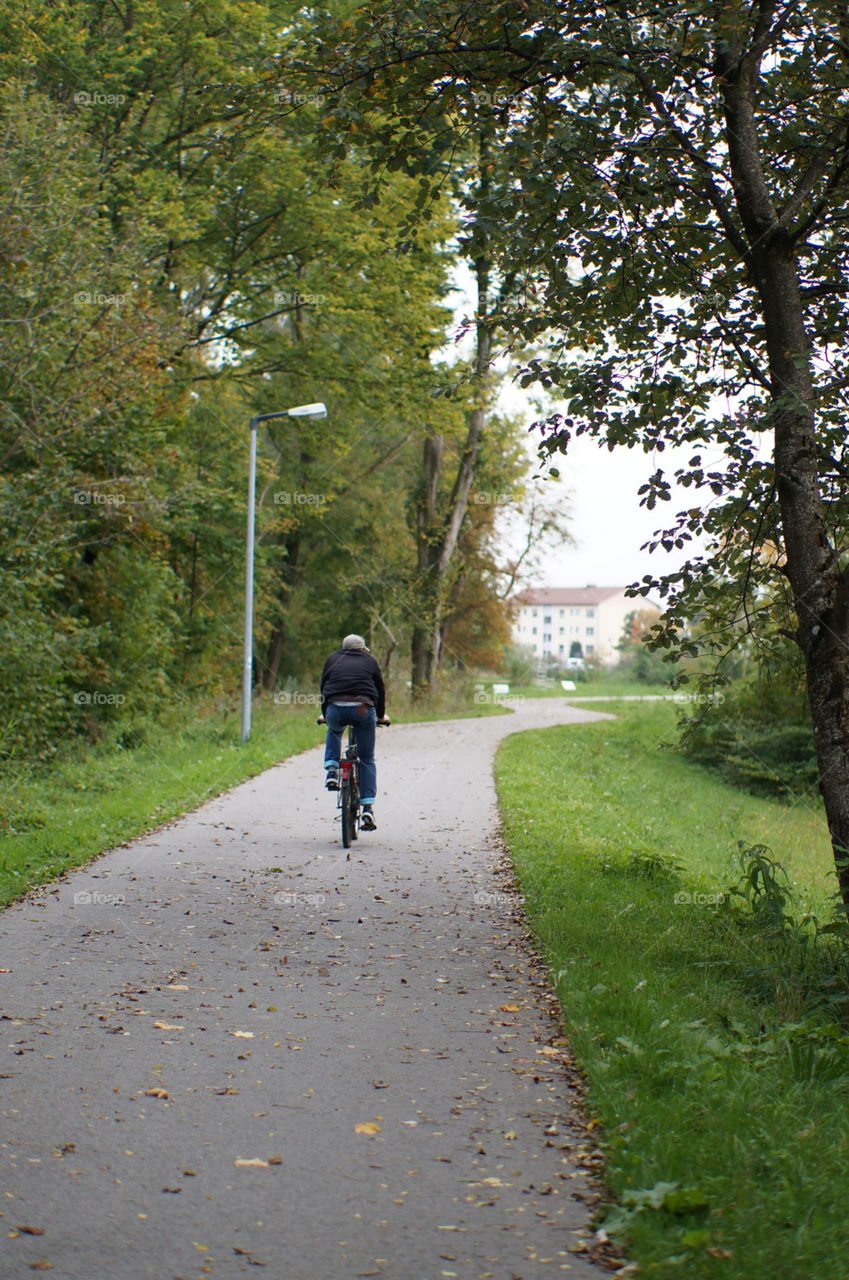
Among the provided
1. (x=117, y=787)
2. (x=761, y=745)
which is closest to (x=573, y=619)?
(x=761, y=745)

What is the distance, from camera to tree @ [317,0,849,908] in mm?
7043

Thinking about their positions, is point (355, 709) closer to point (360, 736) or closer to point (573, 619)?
point (360, 736)

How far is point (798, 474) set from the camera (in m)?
7.23

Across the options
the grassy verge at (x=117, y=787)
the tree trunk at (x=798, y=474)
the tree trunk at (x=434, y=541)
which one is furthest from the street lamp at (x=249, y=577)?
the tree trunk at (x=798, y=474)

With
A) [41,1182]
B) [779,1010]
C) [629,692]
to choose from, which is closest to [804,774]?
[779,1010]

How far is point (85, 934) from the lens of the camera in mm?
7852

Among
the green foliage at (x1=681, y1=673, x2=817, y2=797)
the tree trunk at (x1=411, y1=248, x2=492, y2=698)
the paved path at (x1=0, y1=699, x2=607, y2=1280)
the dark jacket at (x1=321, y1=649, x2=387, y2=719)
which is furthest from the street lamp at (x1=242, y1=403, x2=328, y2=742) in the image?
the tree trunk at (x1=411, y1=248, x2=492, y2=698)

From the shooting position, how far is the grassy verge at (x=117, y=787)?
10406 mm

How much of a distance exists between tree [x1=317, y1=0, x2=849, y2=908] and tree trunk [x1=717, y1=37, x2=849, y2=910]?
0.04ft

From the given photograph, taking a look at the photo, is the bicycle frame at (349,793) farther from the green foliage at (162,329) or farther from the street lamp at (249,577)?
the street lamp at (249,577)

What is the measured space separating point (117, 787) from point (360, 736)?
4078mm

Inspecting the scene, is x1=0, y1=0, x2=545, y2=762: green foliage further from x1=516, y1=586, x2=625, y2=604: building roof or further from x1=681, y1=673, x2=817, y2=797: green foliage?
x1=516, y1=586, x2=625, y2=604: building roof

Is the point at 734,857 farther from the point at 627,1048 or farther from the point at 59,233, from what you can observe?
the point at 59,233

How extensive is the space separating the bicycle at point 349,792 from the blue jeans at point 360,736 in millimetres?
79
